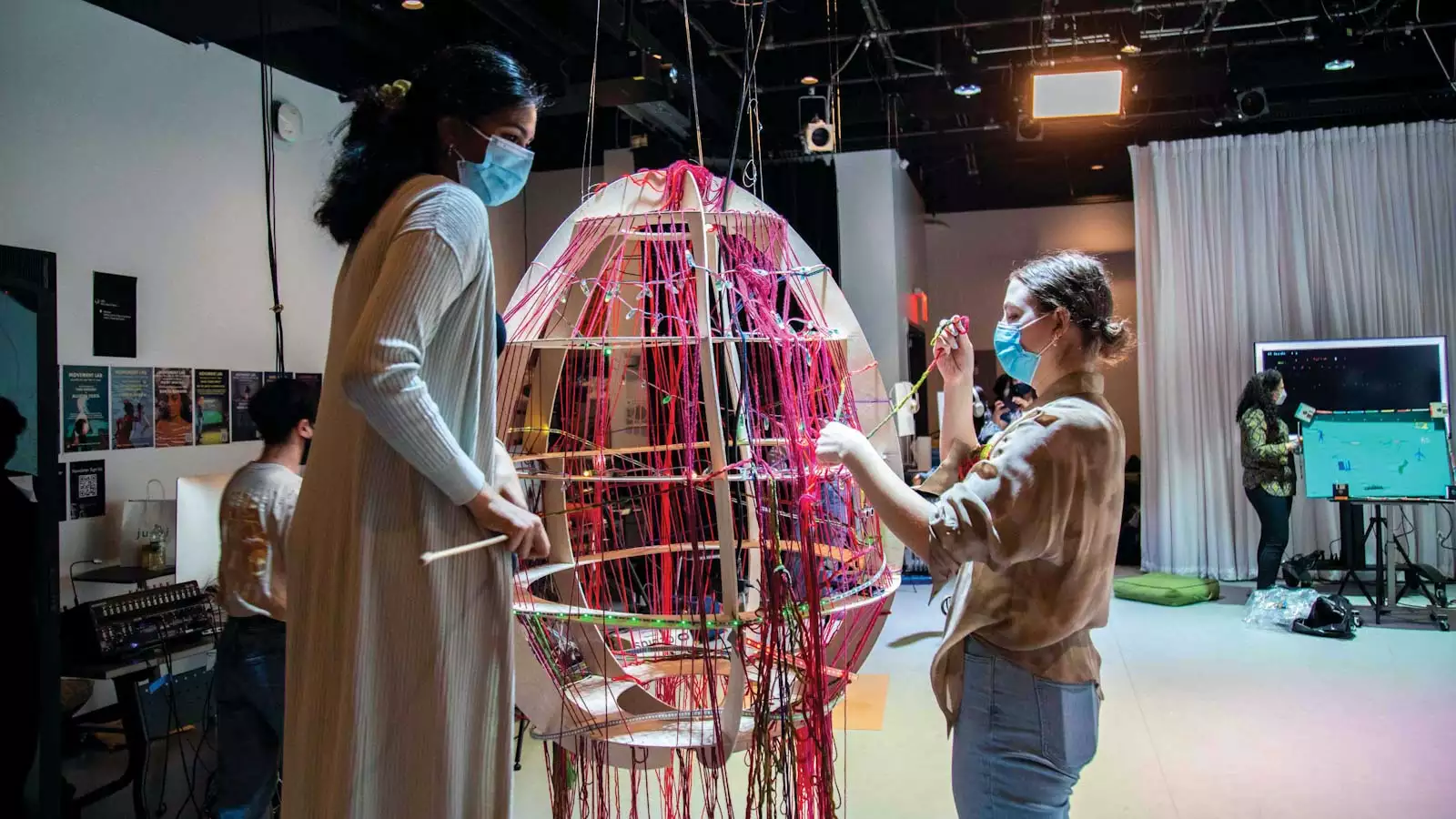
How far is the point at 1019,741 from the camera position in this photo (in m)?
1.50

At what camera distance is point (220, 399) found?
4207mm

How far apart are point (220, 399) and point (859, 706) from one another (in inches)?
112

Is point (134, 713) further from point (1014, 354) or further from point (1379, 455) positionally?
point (1379, 455)

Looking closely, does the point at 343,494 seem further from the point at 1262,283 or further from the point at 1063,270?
the point at 1262,283

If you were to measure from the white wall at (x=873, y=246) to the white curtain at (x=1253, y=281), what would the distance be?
5.35 ft

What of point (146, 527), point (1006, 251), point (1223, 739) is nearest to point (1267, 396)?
point (1223, 739)

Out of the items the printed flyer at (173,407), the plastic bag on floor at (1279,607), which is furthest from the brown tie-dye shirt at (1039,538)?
the plastic bag on floor at (1279,607)

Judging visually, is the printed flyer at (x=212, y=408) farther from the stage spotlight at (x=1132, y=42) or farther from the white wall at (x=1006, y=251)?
the white wall at (x=1006, y=251)

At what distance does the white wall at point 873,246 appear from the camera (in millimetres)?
6906

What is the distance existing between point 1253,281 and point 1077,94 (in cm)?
201

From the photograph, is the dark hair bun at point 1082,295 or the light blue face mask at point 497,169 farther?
the dark hair bun at point 1082,295

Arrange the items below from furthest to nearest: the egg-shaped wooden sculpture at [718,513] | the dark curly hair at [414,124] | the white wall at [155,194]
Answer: the white wall at [155,194] < the egg-shaped wooden sculpture at [718,513] < the dark curly hair at [414,124]

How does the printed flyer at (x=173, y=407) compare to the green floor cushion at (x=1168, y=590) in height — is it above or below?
above

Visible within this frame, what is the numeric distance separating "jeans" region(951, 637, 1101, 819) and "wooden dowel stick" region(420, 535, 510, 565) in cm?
78
